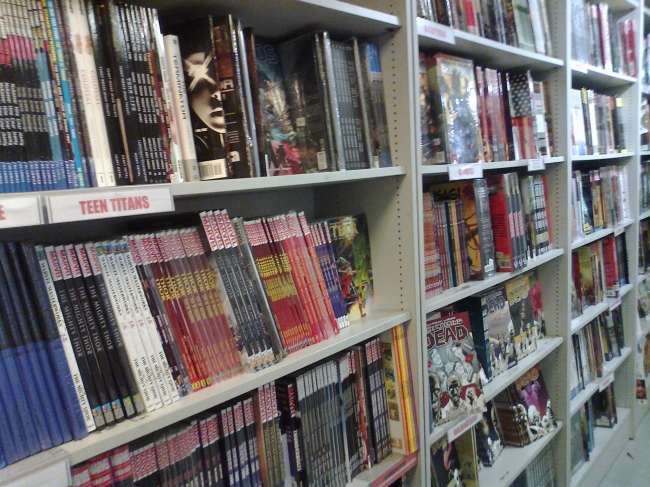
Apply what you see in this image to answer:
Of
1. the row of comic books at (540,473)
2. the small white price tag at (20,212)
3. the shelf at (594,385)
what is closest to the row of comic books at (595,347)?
the shelf at (594,385)

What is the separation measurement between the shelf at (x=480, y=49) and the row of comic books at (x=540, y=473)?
4.85 feet

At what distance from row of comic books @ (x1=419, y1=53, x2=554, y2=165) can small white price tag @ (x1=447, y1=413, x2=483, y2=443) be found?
724 millimetres

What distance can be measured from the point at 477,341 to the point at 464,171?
1.85 ft

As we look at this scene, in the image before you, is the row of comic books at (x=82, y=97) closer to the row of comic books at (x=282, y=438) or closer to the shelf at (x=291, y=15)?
the shelf at (x=291, y=15)

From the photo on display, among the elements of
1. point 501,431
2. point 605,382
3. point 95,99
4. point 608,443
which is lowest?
point 608,443

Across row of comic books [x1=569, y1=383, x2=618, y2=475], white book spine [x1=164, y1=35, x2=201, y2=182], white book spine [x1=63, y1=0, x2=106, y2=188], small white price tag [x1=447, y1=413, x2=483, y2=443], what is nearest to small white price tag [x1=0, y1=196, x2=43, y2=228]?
white book spine [x1=63, y1=0, x2=106, y2=188]

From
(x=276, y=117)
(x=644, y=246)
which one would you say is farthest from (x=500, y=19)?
(x=644, y=246)

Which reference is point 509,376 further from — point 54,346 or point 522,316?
point 54,346

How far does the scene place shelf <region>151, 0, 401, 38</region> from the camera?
0.88 metres

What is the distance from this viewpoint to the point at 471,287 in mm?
1377

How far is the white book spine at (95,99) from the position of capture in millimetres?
685

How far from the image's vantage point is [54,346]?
65cm

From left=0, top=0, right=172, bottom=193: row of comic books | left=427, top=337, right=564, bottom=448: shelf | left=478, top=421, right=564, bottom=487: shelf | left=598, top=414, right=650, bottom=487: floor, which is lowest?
left=598, top=414, right=650, bottom=487: floor

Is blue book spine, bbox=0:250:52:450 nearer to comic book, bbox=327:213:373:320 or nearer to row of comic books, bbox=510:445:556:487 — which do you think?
comic book, bbox=327:213:373:320
